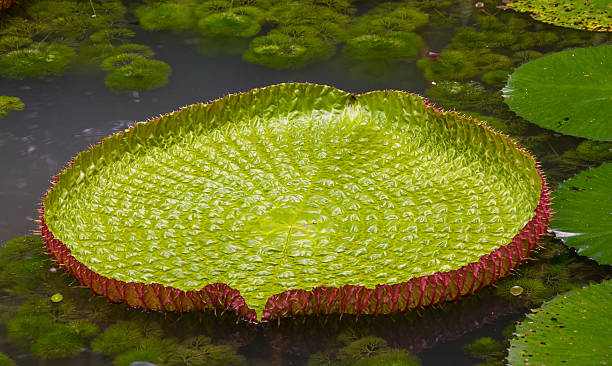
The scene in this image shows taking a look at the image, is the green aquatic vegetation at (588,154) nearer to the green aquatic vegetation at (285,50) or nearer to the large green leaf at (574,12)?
the large green leaf at (574,12)

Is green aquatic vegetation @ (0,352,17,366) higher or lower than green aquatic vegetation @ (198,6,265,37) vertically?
lower

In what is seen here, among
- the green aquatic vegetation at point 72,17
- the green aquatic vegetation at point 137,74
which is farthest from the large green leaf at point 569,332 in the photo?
the green aquatic vegetation at point 72,17

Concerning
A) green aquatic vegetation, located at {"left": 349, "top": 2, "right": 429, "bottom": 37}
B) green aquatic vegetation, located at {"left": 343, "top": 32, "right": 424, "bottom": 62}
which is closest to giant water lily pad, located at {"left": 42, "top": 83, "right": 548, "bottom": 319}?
green aquatic vegetation, located at {"left": 343, "top": 32, "right": 424, "bottom": 62}

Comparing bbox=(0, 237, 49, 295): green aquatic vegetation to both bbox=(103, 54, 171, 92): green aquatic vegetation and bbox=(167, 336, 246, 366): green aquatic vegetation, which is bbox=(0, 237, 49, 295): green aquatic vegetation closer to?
bbox=(167, 336, 246, 366): green aquatic vegetation

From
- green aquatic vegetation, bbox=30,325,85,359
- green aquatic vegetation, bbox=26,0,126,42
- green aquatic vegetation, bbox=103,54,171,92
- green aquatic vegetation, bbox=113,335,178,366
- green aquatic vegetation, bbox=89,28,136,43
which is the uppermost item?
green aquatic vegetation, bbox=26,0,126,42

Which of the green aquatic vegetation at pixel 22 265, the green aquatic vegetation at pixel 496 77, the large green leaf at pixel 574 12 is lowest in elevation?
the green aquatic vegetation at pixel 22 265

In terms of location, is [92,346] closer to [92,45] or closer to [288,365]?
[288,365]
